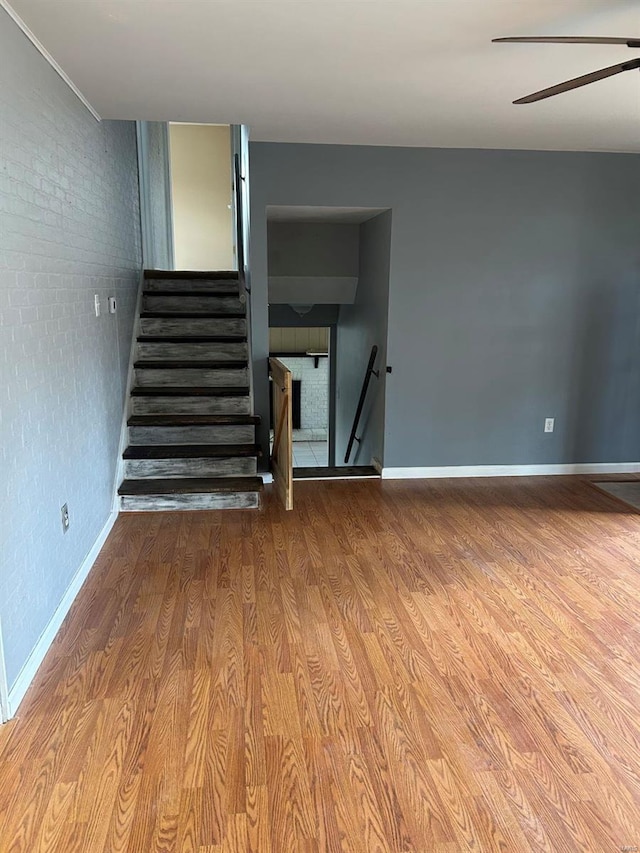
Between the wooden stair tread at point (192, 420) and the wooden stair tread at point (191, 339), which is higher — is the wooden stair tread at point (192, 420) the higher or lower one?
the lower one

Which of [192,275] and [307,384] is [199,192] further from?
[307,384]

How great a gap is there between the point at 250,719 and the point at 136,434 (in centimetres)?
267

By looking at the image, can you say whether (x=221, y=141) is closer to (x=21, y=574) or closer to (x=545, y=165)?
(x=545, y=165)

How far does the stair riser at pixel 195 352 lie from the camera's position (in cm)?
482

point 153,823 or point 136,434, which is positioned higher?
point 136,434

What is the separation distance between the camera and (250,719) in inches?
83.1

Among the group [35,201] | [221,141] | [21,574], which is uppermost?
[221,141]

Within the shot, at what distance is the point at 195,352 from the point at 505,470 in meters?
2.63

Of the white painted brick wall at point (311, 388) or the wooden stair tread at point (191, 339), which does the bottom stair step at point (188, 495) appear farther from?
the white painted brick wall at point (311, 388)

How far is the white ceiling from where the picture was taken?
81.3 inches

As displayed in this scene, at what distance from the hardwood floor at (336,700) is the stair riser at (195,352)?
5.43 ft

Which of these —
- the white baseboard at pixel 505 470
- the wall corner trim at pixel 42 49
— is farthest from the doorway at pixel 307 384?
the wall corner trim at pixel 42 49

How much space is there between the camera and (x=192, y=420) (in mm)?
4387

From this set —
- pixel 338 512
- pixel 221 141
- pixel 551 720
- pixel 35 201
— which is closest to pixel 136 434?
pixel 338 512
